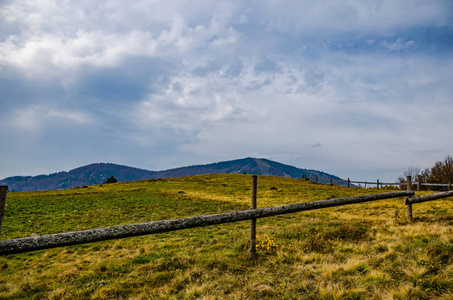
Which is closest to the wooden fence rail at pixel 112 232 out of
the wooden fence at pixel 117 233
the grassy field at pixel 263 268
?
the wooden fence at pixel 117 233

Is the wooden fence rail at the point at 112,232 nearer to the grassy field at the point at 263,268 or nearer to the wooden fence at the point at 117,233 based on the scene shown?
the wooden fence at the point at 117,233

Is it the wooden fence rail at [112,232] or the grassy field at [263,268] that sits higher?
the wooden fence rail at [112,232]

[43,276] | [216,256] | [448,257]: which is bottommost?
[43,276]

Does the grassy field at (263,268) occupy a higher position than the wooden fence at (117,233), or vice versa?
the wooden fence at (117,233)

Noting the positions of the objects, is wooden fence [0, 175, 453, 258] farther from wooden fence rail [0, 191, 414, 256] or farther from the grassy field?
the grassy field

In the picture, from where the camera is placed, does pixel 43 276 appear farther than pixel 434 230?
No

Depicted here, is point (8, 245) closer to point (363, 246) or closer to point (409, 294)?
point (409, 294)

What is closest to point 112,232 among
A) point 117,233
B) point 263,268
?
point 117,233

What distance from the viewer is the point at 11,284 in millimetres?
5508

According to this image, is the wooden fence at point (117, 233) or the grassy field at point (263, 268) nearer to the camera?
the wooden fence at point (117, 233)

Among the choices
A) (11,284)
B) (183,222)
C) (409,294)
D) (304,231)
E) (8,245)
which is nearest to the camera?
(8,245)

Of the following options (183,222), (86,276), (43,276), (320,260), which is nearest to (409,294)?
(320,260)

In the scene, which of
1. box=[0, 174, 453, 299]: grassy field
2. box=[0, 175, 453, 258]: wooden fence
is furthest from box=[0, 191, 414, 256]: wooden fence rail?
box=[0, 174, 453, 299]: grassy field

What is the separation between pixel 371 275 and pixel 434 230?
4.29 m
